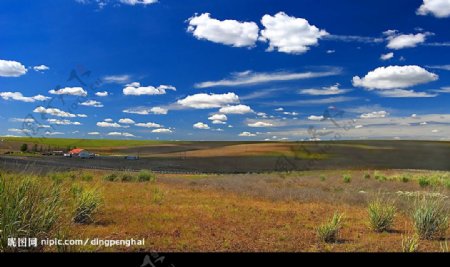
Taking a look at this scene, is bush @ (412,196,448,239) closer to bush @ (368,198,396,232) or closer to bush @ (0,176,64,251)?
bush @ (368,198,396,232)

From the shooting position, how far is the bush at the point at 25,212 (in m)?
7.48

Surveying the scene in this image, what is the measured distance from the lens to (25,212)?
788 cm

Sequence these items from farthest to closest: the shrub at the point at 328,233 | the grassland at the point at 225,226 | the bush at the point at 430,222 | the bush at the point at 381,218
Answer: the bush at the point at 381,218 → the bush at the point at 430,222 → the shrub at the point at 328,233 → the grassland at the point at 225,226

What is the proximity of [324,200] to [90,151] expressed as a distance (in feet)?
218

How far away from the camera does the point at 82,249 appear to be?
8.01 metres

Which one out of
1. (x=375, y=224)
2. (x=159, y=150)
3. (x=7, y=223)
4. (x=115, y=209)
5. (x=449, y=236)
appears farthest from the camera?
(x=159, y=150)

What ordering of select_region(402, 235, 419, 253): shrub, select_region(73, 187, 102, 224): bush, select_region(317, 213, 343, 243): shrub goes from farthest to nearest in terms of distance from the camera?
select_region(73, 187, 102, 224): bush, select_region(317, 213, 343, 243): shrub, select_region(402, 235, 419, 253): shrub

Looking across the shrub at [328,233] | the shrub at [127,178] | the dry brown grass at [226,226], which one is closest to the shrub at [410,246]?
the dry brown grass at [226,226]

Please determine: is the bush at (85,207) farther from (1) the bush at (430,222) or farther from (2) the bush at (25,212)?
(1) the bush at (430,222)

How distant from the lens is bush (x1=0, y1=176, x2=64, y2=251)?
7.48 meters

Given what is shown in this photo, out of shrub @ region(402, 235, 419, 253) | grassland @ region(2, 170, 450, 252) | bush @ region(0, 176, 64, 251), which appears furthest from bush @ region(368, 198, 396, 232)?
bush @ region(0, 176, 64, 251)

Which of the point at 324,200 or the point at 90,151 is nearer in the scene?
the point at 324,200
